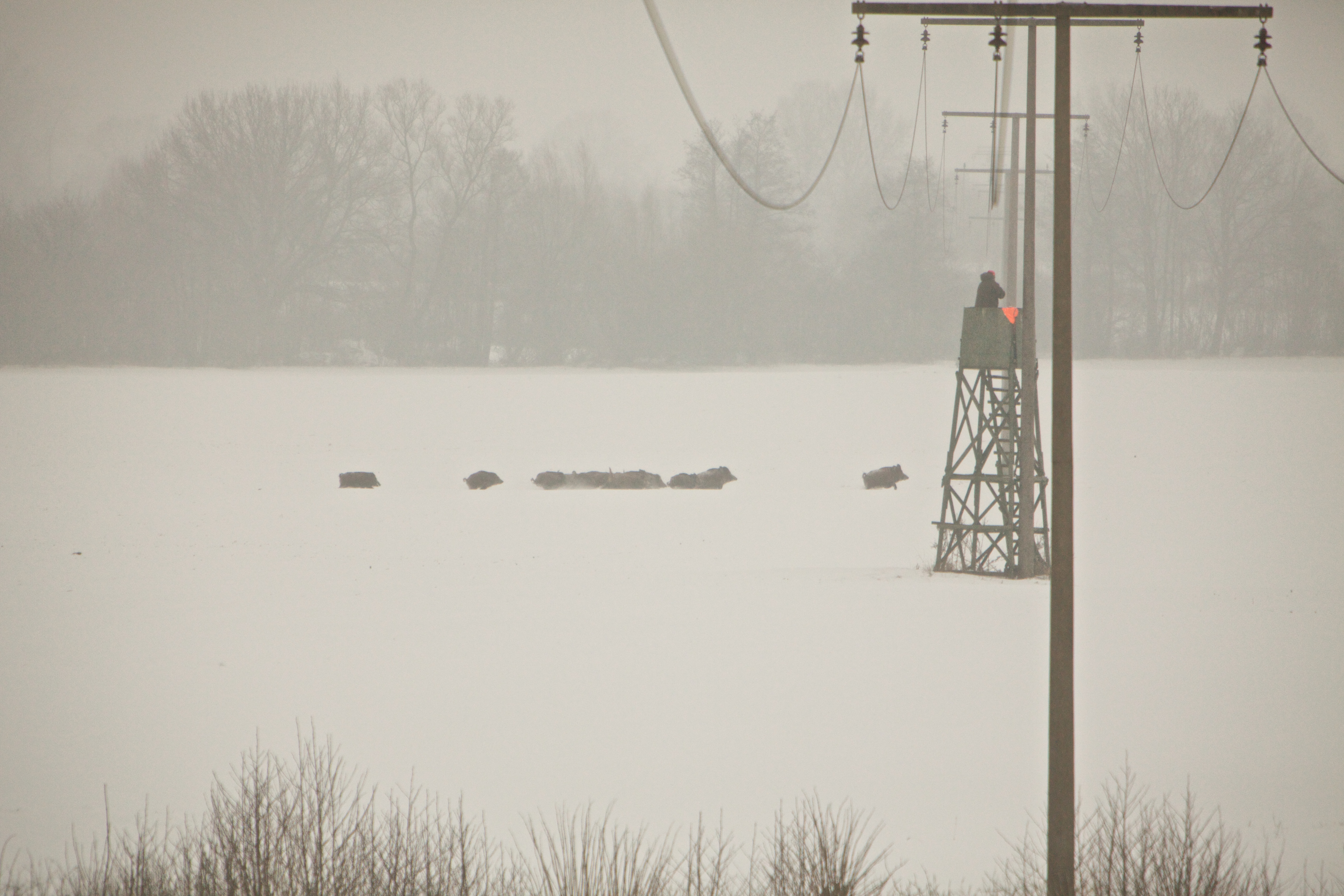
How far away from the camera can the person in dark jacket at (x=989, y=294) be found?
55.0 feet

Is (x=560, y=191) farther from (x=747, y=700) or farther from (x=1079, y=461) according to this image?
(x=747, y=700)

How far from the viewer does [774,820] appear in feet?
31.8

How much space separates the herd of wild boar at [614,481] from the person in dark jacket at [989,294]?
13.7 m

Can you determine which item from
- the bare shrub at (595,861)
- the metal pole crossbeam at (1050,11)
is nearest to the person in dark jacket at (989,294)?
the metal pole crossbeam at (1050,11)

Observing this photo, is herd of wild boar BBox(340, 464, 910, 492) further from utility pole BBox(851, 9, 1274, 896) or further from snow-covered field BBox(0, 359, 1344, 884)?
utility pole BBox(851, 9, 1274, 896)

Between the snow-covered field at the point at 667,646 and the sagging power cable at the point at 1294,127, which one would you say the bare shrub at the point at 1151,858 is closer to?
the snow-covered field at the point at 667,646

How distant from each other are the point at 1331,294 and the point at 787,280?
29102 millimetres

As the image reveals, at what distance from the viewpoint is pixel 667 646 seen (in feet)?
49.3

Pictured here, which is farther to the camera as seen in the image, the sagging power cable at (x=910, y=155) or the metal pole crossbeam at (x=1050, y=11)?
the sagging power cable at (x=910, y=155)

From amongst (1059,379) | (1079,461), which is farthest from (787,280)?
(1059,379)

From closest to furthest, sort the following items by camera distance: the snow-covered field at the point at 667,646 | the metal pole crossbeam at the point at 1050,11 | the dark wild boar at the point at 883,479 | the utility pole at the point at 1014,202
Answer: the metal pole crossbeam at the point at 1050,11 → the snow-covered field at the point at 667,646 → the utility pole at the point at 1014,202 → the dark wild boar at the point at 883,479

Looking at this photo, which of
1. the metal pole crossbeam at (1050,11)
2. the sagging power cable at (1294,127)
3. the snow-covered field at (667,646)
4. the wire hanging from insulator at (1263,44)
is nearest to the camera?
the metal pole crossbeam at (1050,11)

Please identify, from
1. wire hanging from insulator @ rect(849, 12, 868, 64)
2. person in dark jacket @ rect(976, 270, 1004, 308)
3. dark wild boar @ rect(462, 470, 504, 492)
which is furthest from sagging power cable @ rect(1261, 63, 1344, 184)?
dark wild boar @ rect(462, 470, 504, 492)

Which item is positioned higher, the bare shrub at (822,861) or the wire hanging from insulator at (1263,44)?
the wire hanging from insulator at (1263,44)
